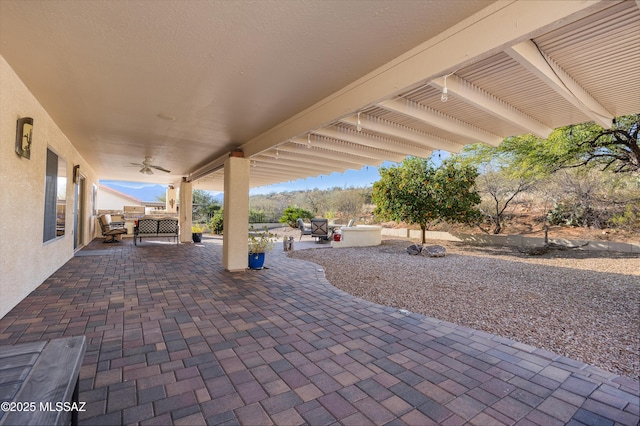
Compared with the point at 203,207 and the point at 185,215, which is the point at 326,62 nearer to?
the point at 185,215

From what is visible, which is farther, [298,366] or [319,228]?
[319,228]

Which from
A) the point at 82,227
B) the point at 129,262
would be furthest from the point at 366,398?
the point at 82,227

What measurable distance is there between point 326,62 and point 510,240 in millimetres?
10566

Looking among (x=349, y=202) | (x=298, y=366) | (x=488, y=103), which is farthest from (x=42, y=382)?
(x=349, y=202)

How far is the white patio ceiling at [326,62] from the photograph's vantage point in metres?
2.01

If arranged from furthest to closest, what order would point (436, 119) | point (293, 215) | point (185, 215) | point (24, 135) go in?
point (293, 215), point (185, 215), point (436, 119), point (24, 135)

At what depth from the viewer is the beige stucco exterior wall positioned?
3053mm

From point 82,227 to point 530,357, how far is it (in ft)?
36.0

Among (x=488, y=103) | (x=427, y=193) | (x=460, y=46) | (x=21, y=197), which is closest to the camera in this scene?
(x=460, y=46)

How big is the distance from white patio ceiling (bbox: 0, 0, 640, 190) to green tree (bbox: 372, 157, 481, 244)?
5.37m

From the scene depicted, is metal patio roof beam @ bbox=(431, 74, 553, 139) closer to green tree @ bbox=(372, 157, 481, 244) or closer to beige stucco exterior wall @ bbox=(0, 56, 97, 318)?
beige stucco exterior wall @ bbox=(0, 56, 97, 318)

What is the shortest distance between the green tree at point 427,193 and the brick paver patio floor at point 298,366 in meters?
6.99

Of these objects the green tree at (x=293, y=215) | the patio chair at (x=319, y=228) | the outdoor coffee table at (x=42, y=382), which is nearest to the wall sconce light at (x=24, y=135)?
the outdoor coffee table at (x=42, y=382)

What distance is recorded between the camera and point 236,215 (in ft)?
20.1
